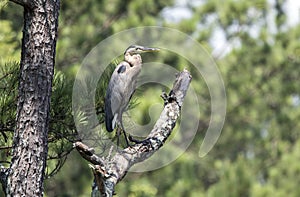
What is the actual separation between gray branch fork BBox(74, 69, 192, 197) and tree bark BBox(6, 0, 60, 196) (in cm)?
26

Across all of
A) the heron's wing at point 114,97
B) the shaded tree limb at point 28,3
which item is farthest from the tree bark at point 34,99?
the heron's wing at point 114,97

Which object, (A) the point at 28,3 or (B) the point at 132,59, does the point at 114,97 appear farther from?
(A) the point at 28,3

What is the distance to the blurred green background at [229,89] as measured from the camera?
8.09 metres

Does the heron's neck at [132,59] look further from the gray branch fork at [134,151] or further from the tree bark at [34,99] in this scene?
the tree bark at [34,99]

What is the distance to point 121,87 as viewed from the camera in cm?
380

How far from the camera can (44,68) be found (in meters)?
3.00

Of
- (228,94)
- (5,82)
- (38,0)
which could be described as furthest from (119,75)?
(228,94)

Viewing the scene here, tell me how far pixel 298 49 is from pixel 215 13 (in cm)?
189

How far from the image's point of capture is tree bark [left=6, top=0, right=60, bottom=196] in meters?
2.90

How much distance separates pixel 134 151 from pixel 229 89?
9.82 meters

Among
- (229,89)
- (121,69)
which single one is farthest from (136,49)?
(229,89)

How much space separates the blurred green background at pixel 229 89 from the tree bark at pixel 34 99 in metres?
2.55

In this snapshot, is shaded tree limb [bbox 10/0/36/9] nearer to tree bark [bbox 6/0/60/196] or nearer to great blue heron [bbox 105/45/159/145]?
tree bark [bbox 6/0/60/196]

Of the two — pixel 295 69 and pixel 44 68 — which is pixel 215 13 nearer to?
pixel 295 69
